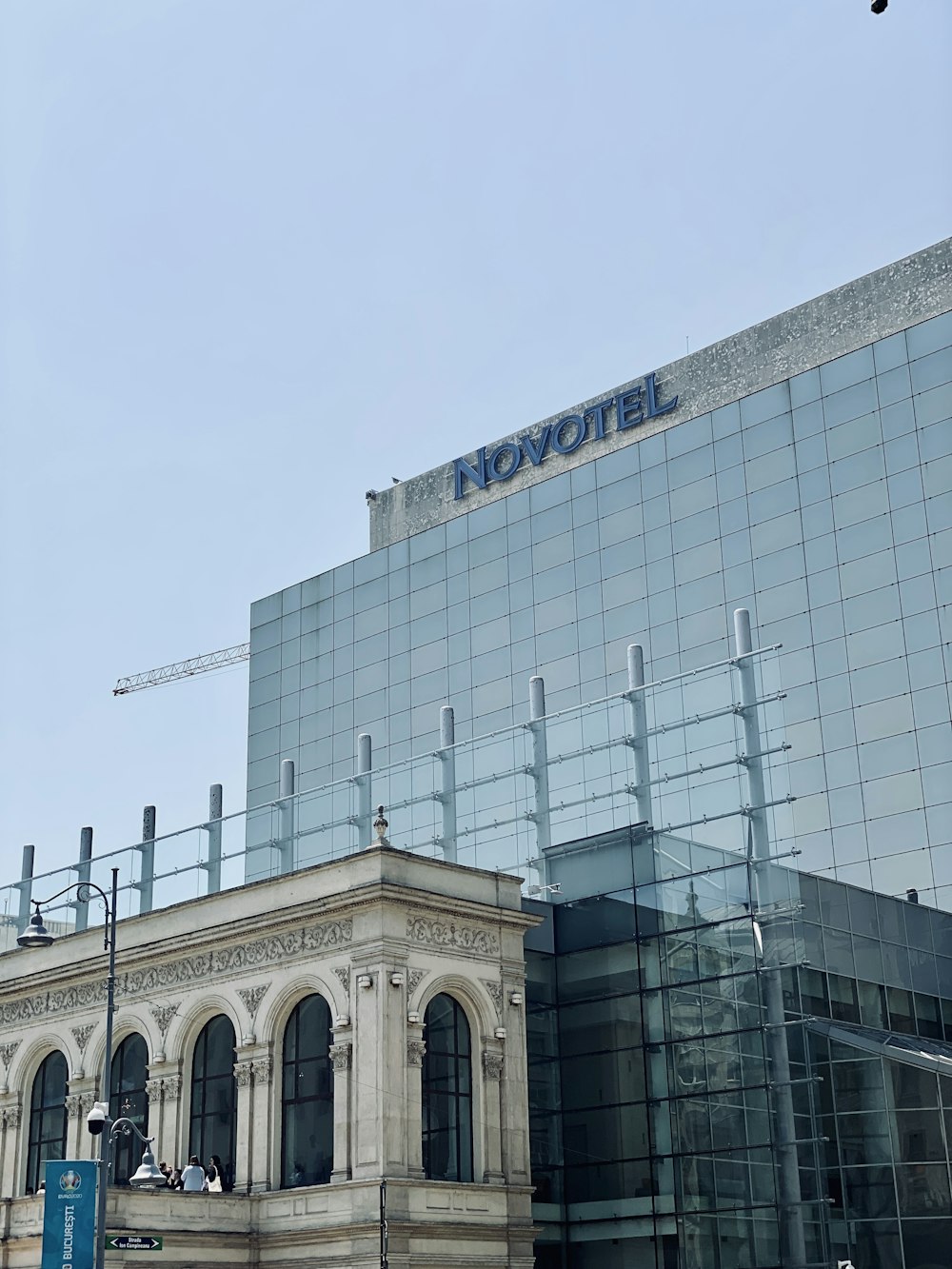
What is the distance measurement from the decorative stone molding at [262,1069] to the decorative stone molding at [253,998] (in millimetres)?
836

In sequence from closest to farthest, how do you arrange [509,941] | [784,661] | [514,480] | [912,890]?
[509,941], [912,890], [784,661], [514,480]

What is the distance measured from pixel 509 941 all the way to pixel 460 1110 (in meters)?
4.35

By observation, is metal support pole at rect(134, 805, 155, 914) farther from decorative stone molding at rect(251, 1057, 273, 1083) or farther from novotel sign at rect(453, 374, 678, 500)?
novotel sign at rect(453, 374, 678, 500)

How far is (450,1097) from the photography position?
39344mm

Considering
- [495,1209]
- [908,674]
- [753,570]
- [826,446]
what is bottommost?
[495,1209]

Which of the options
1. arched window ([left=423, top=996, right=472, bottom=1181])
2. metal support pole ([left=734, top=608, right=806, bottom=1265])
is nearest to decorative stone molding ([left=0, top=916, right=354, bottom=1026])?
arched window ([left=423, top=996, right=472, bottom=1181])

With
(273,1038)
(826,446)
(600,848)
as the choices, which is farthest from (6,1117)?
(826,446)

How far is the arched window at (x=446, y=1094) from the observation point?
38625 millimetres

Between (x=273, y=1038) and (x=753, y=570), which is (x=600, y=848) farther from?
(x=753, y=570)

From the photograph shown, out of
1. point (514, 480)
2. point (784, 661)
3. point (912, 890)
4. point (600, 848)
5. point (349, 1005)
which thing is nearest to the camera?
point (349, 1005)

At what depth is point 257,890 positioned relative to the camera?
4172cm

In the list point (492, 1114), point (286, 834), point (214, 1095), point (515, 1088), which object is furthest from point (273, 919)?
point (286, 834)

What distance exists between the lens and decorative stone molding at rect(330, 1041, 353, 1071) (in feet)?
126

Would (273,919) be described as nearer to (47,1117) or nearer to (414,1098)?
(414,1098)
